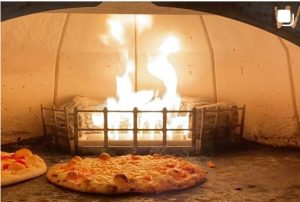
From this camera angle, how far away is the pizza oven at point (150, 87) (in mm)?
6289

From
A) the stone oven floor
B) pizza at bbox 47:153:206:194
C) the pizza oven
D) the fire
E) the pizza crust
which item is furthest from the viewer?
the fire

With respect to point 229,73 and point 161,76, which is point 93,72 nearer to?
point 161,76

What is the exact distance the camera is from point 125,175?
4637 mm

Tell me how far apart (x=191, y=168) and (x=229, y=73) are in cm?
230

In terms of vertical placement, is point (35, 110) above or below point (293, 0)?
below

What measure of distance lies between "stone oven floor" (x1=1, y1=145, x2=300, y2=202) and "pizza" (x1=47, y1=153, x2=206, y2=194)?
0.22 feet

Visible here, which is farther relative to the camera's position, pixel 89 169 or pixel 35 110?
pixel 35 110

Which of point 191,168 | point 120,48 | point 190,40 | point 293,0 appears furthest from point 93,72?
point 293,0

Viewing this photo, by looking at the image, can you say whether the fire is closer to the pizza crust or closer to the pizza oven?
the pizza oven

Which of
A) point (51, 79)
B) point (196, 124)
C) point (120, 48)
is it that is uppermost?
point (120, 48)

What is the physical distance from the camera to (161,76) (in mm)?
7121

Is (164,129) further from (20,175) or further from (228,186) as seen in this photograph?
(20,175)

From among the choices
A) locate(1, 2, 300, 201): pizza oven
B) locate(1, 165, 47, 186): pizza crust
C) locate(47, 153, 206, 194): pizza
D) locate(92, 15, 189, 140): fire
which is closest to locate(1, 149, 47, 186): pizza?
locate(1, 165, 47, 186): pizza crust

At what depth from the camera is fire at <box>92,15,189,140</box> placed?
648 cm
